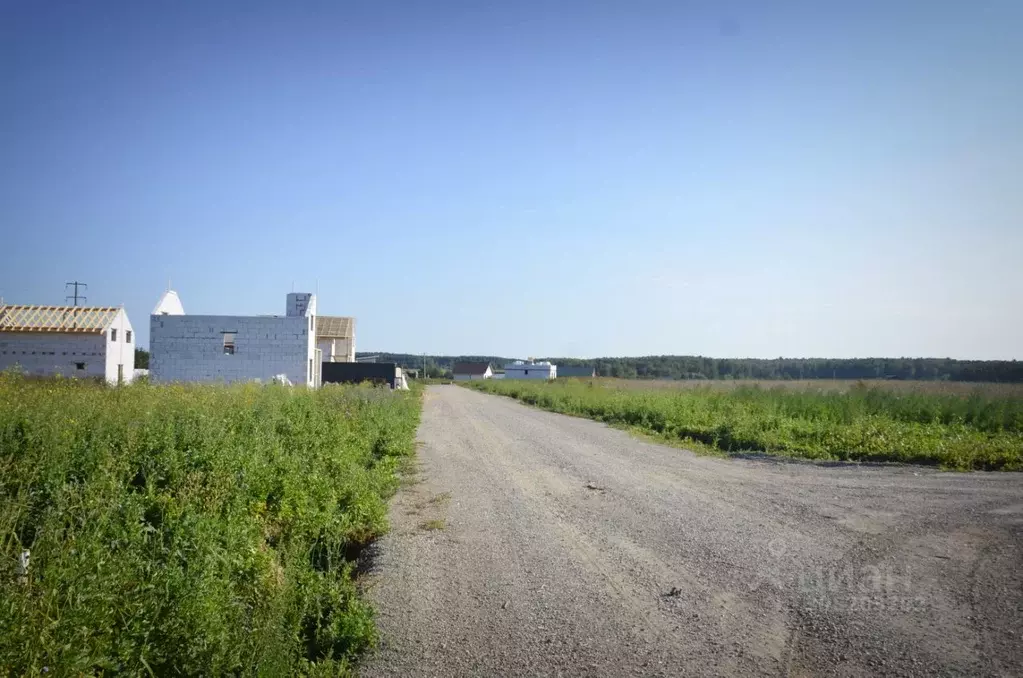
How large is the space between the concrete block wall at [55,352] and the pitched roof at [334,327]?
20.9 m

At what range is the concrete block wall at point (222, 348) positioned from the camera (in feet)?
105

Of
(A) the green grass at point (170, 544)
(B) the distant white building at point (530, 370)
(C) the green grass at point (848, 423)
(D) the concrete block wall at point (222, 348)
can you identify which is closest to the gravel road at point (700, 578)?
(A) the green grass at point (170, 544)

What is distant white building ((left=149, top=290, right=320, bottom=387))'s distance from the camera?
32.1 metres

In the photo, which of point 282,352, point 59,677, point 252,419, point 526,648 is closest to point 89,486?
point 59,677

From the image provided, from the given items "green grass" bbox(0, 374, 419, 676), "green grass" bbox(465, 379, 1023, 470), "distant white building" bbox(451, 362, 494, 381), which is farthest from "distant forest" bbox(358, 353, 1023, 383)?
"distant white building" bbox(451, 362, 494, 381)

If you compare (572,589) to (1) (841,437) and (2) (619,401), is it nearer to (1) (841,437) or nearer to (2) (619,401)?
(1) (841,437)

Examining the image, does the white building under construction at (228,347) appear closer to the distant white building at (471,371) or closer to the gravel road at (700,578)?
the gravel road at (700,578)

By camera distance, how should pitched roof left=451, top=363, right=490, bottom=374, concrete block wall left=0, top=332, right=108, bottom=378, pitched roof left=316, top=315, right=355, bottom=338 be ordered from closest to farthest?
concrete block wall left=0, top=332, right=108, bottom=378, pitched roof left=316, top=315, right=355, bottom=338, pitched roof left=451, top=363, right=490, bottom=374

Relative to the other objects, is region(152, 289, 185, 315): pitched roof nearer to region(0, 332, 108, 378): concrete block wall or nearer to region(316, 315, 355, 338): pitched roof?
region(0, 332, 108, 378): concrete block wall

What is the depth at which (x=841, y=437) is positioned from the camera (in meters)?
16.9

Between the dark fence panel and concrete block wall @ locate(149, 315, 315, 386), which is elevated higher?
concrete block wall @ locate(149, 315, 315, 386)

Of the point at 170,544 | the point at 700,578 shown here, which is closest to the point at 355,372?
the point at 170,544

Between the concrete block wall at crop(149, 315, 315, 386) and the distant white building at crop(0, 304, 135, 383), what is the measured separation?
2.40 m

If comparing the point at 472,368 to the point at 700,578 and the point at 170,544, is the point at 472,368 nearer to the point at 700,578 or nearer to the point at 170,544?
the point at 700,578
